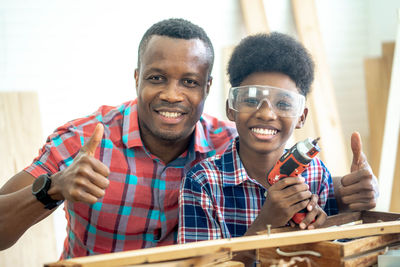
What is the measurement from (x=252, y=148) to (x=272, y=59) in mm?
369

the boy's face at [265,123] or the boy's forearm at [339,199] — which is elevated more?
the boy's face at [265,123]

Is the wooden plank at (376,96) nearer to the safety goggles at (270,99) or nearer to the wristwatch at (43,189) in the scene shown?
the safety goggles at (270,99)

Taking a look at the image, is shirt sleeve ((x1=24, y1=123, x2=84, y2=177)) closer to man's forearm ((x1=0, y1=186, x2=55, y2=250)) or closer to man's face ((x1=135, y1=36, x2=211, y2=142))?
man's forearm ((x1=0, y1=186, x2=55, y2=250))

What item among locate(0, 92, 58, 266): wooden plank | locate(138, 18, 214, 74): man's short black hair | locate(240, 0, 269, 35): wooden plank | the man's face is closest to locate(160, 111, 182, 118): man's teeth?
the man's face

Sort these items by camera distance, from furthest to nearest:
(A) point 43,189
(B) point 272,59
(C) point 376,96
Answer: (C) point 376,96 → (B) point 272,59 → (A) point 43,189

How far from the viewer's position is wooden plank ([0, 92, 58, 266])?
10.0 feet

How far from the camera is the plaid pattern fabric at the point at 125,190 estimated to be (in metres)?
2.10

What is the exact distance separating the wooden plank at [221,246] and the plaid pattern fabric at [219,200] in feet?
1.66

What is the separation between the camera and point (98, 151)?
2.12m

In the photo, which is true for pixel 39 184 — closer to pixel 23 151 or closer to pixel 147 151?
pixel 147 151

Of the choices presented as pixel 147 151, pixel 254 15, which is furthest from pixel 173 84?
pixel 254 15

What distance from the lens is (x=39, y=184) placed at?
5.46ft

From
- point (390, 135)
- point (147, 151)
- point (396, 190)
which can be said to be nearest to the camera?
point (147, 151)

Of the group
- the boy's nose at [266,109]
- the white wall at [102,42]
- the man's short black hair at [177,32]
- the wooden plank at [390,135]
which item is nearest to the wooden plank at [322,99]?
the white wall at [102,42]
